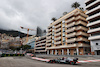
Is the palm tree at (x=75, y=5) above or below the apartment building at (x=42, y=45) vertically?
above

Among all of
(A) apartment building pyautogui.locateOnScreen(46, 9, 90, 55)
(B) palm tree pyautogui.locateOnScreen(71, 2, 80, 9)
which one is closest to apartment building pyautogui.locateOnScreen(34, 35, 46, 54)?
(A) apartment building pyautogui.locateOnScreen(46, 9, 90, 55)

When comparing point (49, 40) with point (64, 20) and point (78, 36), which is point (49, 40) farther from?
point (78, 36)

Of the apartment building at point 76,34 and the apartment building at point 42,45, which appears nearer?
A: the apartment building at point 76,34

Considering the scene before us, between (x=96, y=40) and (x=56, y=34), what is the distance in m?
28.3

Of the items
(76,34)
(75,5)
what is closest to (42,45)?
(76,34)

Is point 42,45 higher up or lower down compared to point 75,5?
lower down

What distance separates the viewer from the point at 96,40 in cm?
3553

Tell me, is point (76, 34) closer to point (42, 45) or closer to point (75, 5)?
point (75, 5)

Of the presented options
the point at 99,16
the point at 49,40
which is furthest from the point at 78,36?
the point at 49,40

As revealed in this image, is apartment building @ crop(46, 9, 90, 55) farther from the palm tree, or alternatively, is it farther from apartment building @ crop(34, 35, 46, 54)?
apartment building @ crop(34, 35, 46, 54)

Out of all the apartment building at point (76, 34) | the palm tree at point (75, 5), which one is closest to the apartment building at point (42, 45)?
the apartment building at point (76, 34)

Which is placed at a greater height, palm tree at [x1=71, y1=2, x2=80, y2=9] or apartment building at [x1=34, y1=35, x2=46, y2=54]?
palm tree at [x1=71, y1=2, x2=80, y2=9]

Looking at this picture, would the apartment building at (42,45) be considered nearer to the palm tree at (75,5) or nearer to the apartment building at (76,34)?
the apartment building at (76,34)

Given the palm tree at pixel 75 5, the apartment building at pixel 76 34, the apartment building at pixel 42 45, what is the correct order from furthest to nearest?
the apartment building at pixel 42 45 < the palm tree at pixel 75 5 < the apartment building at pixel 76 34
